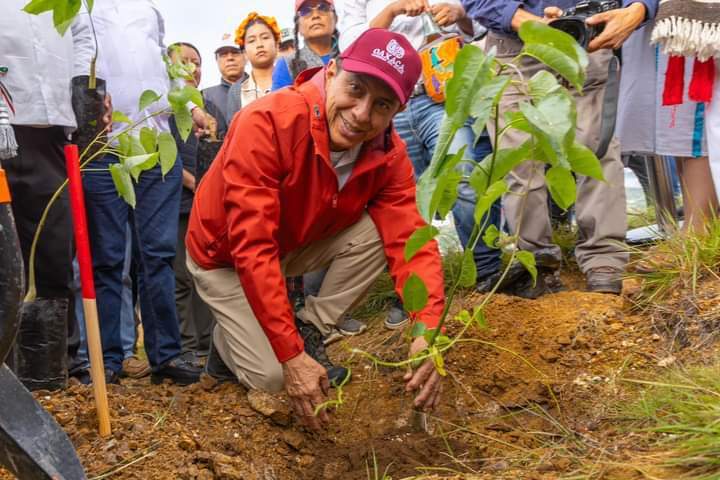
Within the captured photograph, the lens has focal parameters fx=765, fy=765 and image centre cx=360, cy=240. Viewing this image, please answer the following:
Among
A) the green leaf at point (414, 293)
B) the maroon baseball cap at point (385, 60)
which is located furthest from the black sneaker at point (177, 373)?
the maroon baseball cap at point (385, 60)

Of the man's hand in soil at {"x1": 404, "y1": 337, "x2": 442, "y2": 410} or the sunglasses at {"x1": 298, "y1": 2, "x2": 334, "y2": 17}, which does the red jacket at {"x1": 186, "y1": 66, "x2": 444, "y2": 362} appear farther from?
the sunglasses at {"x1": 298, "y1": 2, "x2": 334, "y2": 17}

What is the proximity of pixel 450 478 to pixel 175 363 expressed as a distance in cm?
164

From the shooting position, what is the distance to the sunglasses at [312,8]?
382 cm

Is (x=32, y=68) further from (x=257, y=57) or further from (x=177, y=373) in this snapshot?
(x=257, y=57)

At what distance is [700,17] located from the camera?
2730mm

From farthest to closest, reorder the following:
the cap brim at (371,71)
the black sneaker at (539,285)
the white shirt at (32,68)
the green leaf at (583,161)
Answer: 1. the black sneaker at (539,285)
2. the white shirt at (32,68)
3. the cap brim at (371,71)
4. the green leaf at (583,161)

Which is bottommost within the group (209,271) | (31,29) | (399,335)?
(399,335)

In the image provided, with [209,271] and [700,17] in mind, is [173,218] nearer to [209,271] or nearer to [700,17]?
[209,271]

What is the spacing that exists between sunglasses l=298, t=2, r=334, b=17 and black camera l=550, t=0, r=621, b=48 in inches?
51.5

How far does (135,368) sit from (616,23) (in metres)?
2.65

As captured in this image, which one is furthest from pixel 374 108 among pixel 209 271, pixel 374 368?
pixel 374 368

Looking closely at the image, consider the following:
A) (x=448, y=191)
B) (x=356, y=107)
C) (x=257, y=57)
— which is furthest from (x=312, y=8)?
(x=448, y=191)

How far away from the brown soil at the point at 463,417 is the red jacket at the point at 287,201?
1.07ft

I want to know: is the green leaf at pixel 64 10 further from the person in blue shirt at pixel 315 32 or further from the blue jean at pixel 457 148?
the person in blue shirt at pixel 315 32
